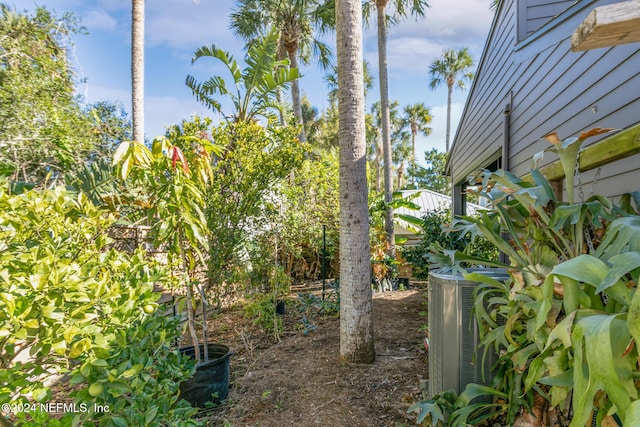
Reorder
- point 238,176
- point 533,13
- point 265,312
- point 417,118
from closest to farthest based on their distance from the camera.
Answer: point 533,13 < point 238,176 < point 265,312 < point 417,118

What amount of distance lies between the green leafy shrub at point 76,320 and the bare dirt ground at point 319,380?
3.84 ft

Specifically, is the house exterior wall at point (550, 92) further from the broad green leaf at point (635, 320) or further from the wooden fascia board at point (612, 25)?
the broad green leaf at point (635, 320)

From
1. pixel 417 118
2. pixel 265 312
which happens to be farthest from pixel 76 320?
pixel 417 118

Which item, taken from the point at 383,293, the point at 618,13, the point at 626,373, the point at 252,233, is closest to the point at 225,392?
the point at 252,233

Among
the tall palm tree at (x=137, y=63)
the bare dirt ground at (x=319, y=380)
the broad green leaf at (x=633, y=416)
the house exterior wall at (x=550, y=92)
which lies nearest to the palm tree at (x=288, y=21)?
the tall palm tree at (x=137, y=63)

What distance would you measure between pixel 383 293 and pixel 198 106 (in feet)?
20.0

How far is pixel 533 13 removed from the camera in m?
4.00

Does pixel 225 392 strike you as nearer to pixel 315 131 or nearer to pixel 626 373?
pixel 626 373

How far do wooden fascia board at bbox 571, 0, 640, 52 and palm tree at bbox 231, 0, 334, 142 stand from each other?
9.40 metres

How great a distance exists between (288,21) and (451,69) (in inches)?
739

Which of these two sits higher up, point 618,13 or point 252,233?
point 618,13

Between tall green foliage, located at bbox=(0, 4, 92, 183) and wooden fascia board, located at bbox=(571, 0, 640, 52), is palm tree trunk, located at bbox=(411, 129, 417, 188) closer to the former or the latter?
tall green foliage, located at bbox=(0, 4, 92, 183)

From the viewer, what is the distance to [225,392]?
3.27 m

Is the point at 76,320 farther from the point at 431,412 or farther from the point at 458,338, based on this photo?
the point at 458,338
